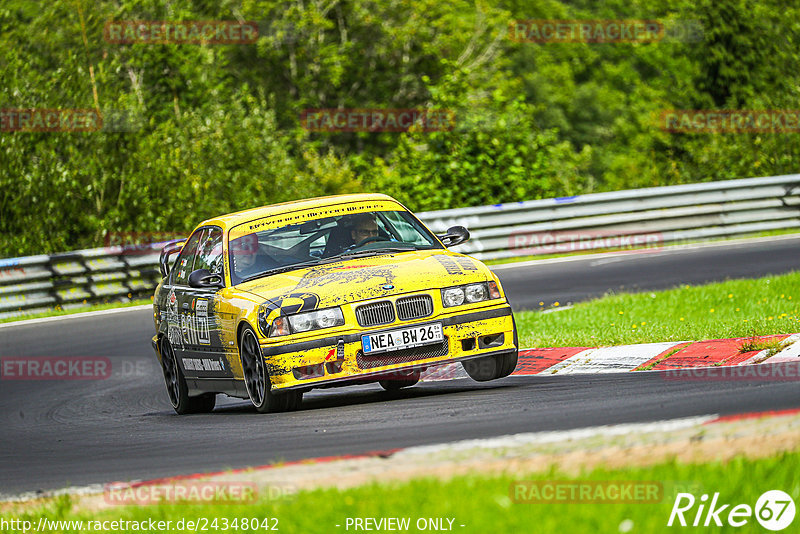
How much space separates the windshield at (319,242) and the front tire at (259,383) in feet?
2.34

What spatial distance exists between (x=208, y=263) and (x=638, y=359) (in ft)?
11.4

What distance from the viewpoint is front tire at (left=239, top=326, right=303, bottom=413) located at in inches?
344

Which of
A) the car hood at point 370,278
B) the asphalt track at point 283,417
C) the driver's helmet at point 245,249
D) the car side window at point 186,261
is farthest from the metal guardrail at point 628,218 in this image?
the car hood at point 370,278

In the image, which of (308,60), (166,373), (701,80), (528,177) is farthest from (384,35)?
(166,373)

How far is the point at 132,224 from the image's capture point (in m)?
22.7

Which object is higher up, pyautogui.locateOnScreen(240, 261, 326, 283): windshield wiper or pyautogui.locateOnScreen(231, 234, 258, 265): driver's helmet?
pyautogui.locateOnScreen(231, 234, 258, 265): driver's helmet

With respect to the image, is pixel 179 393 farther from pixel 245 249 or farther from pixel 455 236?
pixel 455 236

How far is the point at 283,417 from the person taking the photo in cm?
850

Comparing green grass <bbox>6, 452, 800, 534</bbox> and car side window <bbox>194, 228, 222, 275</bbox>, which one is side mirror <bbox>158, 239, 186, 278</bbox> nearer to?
car side window <bbox>194, 228, 222, 275</bbox>

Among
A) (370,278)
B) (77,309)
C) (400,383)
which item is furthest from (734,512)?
(77,309)

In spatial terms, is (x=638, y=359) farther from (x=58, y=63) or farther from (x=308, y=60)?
(x=308, y=60)

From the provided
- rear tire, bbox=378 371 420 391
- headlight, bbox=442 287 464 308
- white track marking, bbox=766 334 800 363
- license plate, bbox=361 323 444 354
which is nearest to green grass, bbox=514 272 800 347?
white track marking, bbox=766 334 800 363

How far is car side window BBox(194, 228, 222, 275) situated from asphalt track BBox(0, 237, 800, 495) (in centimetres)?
115

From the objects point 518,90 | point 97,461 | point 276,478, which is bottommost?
point 518,90
